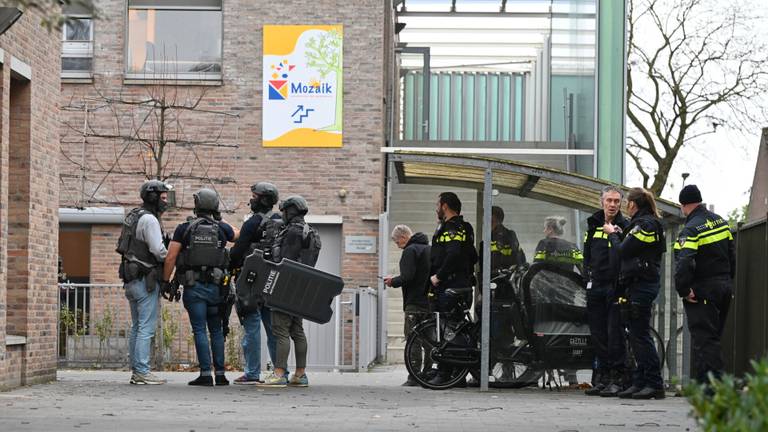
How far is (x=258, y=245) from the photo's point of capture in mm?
Answer: 14062

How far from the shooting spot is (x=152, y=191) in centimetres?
1411

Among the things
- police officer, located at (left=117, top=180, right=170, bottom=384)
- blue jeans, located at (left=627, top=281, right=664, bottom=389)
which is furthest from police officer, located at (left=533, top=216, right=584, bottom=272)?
police officer, located at (left=117, top=180, right=170, bottom=384)

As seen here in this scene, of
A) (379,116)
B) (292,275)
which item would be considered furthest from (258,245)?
(379,116)

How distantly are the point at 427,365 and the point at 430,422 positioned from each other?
13.4 ft

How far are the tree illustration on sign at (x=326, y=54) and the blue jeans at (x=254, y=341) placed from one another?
10415 mm

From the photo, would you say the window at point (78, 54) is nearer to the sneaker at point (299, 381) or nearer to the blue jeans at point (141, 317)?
the blue jeans at point (141, 317)

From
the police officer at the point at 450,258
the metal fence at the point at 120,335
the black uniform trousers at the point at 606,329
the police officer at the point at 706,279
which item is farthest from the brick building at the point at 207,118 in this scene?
the police officer at the point at 706,279

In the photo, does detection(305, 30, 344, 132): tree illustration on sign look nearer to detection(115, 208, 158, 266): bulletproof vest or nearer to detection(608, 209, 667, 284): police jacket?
detection(115, 208, 158, 266): bulletproof vest

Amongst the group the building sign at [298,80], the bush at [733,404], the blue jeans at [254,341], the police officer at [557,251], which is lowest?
the blue jeans at [254,341]

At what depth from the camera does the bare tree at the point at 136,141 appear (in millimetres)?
24453

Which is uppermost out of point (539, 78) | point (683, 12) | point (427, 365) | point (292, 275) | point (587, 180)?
point (683, 12)

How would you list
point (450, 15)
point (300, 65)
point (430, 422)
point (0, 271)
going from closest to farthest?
point (430, 422) < point (0, 271) < point (300, 65) < point (450, 15)

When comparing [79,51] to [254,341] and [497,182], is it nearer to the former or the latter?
[254,341]

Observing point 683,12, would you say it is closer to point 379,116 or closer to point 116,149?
point 379,116
